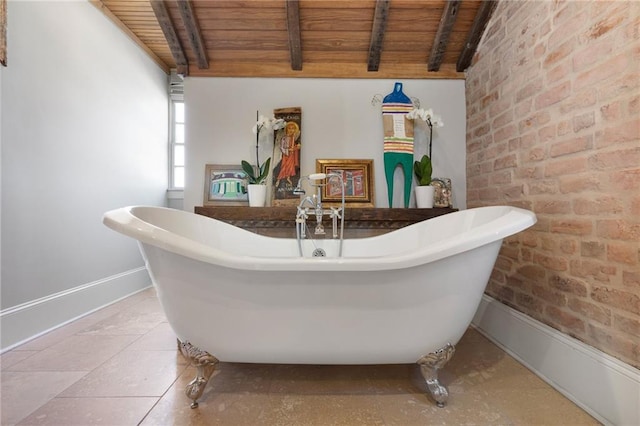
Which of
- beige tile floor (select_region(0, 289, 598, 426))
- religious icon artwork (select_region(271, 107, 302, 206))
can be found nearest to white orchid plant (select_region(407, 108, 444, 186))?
religious icon artwork (select_region(271, 107, 302, 206))

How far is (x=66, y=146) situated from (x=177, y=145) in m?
1.38

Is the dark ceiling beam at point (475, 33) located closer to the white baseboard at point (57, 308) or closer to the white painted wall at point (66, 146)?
the white painted wall at point (66, 146)

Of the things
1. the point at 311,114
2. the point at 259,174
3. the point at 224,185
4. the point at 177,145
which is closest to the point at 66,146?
the point at 224,185

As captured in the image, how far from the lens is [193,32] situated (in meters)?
1.90

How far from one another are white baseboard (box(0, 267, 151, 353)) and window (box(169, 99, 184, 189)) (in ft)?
3.70

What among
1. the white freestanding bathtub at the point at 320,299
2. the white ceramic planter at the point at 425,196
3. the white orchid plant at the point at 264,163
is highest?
the white orchid plant at the point at 264,163

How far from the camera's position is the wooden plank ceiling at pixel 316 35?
1.83 m

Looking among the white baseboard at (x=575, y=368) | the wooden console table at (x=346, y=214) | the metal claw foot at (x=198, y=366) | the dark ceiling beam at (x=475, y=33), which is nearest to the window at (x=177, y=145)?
the wooden console table at (x=346, y=214)

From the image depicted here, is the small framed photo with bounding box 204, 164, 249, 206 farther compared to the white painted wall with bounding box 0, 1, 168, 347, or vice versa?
the small framed photo with bounding box 204, 164, 249, 206

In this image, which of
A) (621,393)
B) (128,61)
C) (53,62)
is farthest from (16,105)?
(621,393)

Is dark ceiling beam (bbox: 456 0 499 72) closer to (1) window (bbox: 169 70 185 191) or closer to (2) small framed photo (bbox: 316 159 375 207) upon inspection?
(2) small framed photo (bbox: 316 159 375 207)

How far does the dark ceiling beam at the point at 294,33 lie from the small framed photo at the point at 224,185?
891mm

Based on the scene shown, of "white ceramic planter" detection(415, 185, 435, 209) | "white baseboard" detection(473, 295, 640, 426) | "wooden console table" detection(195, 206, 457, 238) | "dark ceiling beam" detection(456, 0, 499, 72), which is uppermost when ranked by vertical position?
"dark ceiling beam" detection(456, 0, 499, 72)

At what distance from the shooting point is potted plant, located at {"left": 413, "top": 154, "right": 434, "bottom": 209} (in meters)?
1.97
